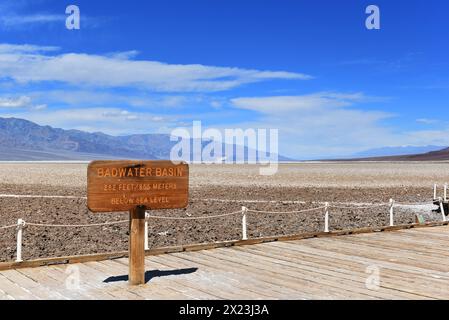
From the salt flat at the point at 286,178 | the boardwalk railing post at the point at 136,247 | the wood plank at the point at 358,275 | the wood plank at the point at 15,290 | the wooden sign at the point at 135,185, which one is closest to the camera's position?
the wood plank at the point at 15,290

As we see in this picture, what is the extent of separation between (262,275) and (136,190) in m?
2.45

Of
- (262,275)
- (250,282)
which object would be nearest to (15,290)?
(250,282)

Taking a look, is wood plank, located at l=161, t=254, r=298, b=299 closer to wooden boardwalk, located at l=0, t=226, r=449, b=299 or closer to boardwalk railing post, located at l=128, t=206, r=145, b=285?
wooden boardwalk, located at l=0, t=226, r=449, b=299

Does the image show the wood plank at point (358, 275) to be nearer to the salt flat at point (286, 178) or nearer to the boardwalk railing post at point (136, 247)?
the boardwalk railing post at point (136, 247)

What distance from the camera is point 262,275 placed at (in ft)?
27.9

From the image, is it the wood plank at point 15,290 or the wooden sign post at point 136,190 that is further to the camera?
the wooden sign post at point 136,190

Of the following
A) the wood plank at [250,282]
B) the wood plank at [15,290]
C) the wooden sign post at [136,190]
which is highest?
the wooden sign post at [136,190]

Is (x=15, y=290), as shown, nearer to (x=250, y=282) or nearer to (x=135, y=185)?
(x=135, y=185)

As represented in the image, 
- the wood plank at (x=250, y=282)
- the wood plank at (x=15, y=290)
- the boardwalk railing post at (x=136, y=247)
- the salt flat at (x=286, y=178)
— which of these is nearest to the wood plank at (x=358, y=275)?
the wood plank at (x=250, y=282)

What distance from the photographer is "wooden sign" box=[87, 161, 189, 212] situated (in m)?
7.57

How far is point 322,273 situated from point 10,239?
34.6 ft

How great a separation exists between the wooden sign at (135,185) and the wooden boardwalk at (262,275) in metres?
1.19

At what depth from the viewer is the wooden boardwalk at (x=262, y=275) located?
7.31m

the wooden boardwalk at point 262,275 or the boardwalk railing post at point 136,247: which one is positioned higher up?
the boardwalk railing post at point 136,247
